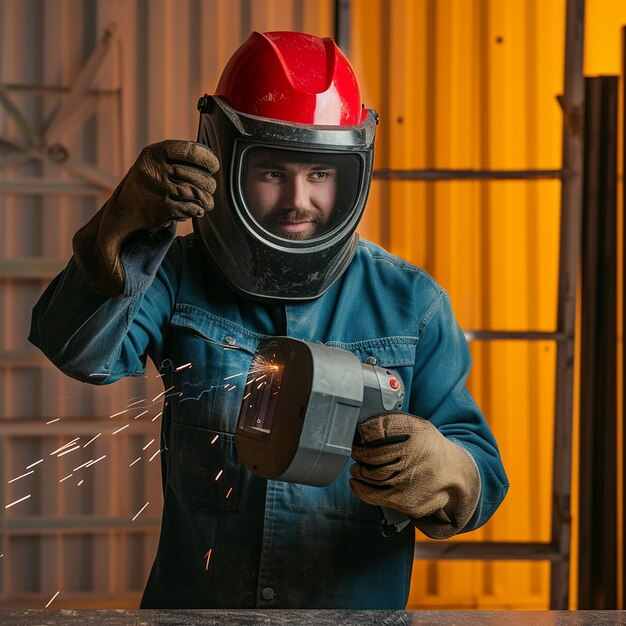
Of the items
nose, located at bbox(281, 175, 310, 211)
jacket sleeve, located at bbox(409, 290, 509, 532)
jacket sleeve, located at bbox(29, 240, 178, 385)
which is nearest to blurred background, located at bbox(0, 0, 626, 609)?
jacket sleeve, located at bbox(409, 290, 509, 532)

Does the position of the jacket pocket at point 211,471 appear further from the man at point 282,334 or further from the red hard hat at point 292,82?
the red hard hat at point 292,82

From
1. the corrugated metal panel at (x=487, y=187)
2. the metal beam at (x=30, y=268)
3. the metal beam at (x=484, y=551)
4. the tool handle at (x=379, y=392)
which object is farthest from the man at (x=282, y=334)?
the metal beam at (x=30, y=268)

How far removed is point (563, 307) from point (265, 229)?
190 centimetres

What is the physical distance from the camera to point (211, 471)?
1.66 m

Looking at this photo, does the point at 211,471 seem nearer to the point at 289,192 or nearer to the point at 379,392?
the point at 379,392

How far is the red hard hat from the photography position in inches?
64.1

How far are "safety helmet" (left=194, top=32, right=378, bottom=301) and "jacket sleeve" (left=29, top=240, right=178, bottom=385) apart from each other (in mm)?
228

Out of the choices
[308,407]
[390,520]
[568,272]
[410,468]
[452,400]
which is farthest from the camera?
[568,272]

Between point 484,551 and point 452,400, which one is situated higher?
point 452,400

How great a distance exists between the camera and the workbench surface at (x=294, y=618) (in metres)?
1.43

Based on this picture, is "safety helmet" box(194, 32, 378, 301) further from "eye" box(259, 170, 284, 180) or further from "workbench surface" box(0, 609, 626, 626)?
"workbench surface" box(0, 609, 626, 626)

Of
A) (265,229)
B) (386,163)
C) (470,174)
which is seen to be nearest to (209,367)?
(265,229)

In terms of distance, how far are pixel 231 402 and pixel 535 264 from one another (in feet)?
7.50

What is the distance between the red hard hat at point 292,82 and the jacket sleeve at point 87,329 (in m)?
0.42
